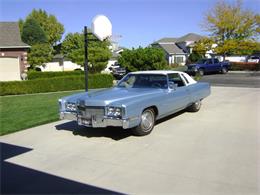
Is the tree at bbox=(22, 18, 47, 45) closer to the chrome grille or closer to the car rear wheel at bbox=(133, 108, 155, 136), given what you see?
the chrome grille

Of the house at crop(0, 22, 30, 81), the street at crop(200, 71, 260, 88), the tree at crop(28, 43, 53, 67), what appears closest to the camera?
the street at crop(200, 71, 260, 88)

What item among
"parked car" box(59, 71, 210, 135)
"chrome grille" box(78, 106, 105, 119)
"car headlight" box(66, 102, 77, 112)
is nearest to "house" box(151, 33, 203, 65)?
"parked car" box(59, 71, 210, 135)

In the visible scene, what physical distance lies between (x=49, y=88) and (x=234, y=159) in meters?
13.8

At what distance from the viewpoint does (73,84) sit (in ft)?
57.9

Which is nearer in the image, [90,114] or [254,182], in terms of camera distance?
[254,182]

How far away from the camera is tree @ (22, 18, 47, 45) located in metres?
51.1

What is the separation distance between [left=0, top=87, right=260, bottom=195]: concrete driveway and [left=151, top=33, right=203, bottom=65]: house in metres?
48.0

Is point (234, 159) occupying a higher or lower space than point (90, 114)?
lower

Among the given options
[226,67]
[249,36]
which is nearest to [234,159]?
[226,67]

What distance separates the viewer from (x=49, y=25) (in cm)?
6162

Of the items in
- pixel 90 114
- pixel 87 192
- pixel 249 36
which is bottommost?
pixel 87 192

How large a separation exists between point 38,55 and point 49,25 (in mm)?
22819

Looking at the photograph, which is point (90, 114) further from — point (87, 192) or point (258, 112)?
point (258, 112)

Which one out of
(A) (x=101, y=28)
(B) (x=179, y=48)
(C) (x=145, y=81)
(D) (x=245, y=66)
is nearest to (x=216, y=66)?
(D) (x=245, y=66)
